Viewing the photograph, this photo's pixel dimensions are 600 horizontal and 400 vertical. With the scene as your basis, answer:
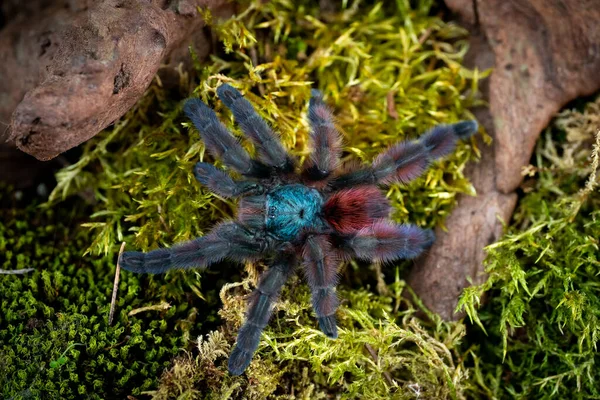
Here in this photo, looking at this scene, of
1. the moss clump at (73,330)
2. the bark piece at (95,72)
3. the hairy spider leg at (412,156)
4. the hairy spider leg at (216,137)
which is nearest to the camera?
the bark piece at (95,72)

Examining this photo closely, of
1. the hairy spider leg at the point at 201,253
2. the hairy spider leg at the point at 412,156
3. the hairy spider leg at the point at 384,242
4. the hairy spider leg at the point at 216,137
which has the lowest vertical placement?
the hairy spider leg at the point at 384,242

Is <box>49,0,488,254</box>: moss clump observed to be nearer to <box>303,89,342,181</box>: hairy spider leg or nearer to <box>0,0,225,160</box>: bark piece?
<box>303,89,342,181</box>: hairy spider leg

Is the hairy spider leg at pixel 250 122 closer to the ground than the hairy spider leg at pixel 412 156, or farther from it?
farther from it

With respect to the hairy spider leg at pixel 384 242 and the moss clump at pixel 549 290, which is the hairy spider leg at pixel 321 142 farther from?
the moss clump at pixel 549 290

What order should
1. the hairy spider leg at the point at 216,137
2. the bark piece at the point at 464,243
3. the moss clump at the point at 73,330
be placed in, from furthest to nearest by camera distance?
1. the bark piece at the point at 464,243
2. the hairy spider leg at the point at 216,137
3. the moss clump at the point at 73,330

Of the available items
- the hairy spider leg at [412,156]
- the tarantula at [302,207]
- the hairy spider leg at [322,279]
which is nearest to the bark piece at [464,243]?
the tarantula at [302,207]

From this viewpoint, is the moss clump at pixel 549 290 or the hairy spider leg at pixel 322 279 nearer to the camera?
the hairy spider leg at pixel 322 279

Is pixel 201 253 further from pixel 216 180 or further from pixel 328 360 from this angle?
pixel 328 360

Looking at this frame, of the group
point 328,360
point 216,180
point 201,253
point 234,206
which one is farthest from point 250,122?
point 328,360

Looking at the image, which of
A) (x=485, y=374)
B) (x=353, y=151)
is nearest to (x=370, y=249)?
(x=353, y=151)
